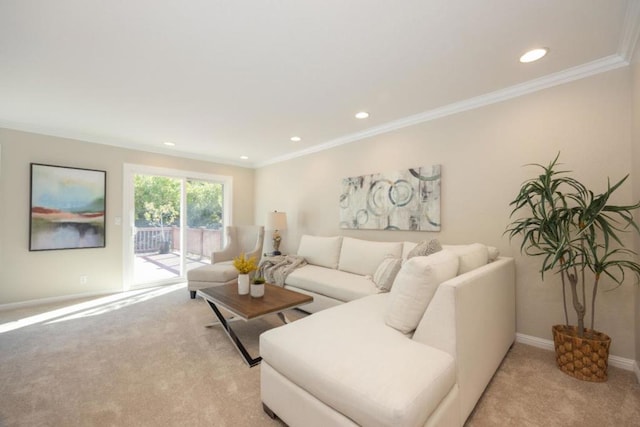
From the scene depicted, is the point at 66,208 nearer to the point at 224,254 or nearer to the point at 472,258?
the point at 224,254

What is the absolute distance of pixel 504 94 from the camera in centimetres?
256

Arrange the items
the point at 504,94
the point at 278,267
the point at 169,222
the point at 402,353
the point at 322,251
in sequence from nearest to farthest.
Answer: the point at 402,353 < the point at 504,94 < the point at 278,267 < the point at 322,251 < the point at 169,222

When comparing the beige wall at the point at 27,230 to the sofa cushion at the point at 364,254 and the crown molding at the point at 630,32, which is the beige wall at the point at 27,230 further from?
the crown molding at the point at 630,32

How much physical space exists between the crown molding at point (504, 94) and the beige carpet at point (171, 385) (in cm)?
235

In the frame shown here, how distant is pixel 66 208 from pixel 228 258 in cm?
234

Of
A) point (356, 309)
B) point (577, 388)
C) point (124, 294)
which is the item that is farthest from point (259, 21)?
point (124, 294)

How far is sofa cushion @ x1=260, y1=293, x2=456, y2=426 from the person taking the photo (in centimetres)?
106

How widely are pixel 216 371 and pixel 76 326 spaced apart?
2024 millimetres

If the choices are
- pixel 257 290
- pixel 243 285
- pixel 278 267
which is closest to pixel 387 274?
pixel 257 290

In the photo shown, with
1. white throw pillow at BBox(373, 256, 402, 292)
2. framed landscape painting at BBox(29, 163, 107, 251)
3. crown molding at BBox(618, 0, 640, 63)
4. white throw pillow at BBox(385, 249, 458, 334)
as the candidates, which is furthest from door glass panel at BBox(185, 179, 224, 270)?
crown molding at BBox(618, 0, 640, 63)

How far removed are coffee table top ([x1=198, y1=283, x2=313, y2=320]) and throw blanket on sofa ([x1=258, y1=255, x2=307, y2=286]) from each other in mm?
608

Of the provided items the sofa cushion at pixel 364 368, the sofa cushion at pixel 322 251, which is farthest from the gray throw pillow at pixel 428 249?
the sofa cushion at pixel 322 251

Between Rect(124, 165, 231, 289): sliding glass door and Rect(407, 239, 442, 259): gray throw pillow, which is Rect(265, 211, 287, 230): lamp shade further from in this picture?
Rect(407, 239, 442, 259): gray throw pillow

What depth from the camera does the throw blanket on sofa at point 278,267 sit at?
3.57 metres
